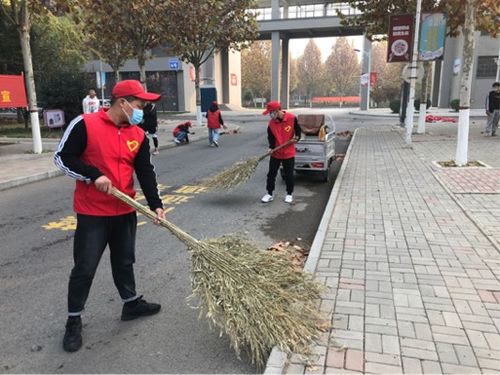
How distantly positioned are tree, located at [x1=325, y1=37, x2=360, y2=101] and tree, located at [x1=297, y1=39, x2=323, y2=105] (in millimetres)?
2085

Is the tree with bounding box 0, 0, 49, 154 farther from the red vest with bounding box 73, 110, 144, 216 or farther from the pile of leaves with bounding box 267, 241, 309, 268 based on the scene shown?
the red vest with bounding box 73, 110, 144, 216

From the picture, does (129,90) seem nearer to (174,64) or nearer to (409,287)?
(409,287)

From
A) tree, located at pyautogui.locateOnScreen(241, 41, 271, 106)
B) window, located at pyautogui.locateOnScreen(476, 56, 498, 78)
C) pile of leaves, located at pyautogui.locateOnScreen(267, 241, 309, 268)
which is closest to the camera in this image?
pile of leaves, located at pyautogui.locateOnScreen(267, 241, 309, 268)

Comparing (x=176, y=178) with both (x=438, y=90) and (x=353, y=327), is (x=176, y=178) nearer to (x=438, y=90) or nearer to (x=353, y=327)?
(x=353, y=327)

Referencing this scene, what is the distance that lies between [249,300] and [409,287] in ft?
5.53

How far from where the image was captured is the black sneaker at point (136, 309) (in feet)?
12.3

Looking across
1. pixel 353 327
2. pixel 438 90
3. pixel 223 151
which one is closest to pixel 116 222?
pixel 353 327

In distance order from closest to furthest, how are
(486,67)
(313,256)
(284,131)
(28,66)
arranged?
(313,256), (284,131), (28,66), (486,67)

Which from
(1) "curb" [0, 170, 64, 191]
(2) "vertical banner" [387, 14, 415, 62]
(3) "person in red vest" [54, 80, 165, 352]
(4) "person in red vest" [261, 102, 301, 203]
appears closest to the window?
(2) "vertical banner" [387, 14, 415, 62]

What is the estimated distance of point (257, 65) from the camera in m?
64.8

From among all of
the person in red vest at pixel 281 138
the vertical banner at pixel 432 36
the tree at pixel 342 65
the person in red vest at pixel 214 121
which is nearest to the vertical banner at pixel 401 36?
the vertical banner at pixel 432 36

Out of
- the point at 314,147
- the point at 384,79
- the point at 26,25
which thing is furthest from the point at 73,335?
the point at 384,79

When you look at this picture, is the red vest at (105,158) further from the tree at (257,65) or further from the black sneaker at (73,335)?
the tree at (257,65)

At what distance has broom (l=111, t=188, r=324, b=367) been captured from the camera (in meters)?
3.10
